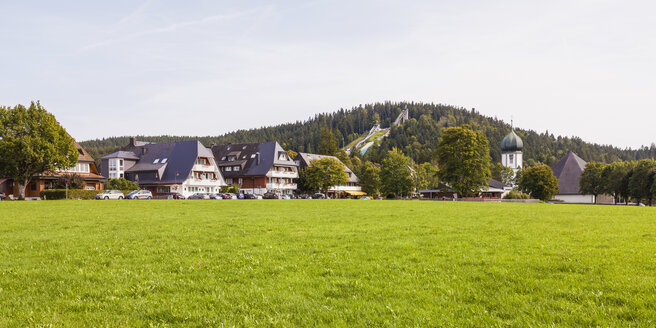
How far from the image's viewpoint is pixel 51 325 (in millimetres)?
7121

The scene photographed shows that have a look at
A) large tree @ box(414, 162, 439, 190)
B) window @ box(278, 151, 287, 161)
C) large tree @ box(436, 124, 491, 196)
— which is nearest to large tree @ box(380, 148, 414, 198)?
large tree @ box(414, 162, 439, 190)

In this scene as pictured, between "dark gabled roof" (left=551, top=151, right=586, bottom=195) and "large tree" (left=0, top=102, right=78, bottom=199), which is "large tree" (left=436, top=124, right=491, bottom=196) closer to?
"dark gabled roof" (left=551, top=151, right=586, bottom=195)

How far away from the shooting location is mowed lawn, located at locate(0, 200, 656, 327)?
7434 millimetres

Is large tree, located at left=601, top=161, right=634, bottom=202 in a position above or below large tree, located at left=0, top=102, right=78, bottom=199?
below

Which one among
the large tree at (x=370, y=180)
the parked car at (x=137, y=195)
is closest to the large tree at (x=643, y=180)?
the large tree at (x=370, y=180)

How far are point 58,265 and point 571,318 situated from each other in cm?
1211

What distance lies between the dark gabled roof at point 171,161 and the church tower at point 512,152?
118m

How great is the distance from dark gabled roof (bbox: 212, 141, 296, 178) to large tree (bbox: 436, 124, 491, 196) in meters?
51.1

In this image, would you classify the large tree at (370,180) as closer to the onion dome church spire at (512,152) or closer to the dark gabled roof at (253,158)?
the dark gabled roof at (253,158)

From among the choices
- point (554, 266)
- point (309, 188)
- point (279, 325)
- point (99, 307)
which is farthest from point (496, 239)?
point (309, 188)

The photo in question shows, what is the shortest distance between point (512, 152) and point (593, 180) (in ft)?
185

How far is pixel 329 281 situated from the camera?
9.73 m

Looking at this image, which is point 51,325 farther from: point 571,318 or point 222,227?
point 222,227

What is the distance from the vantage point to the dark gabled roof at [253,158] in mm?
122562
